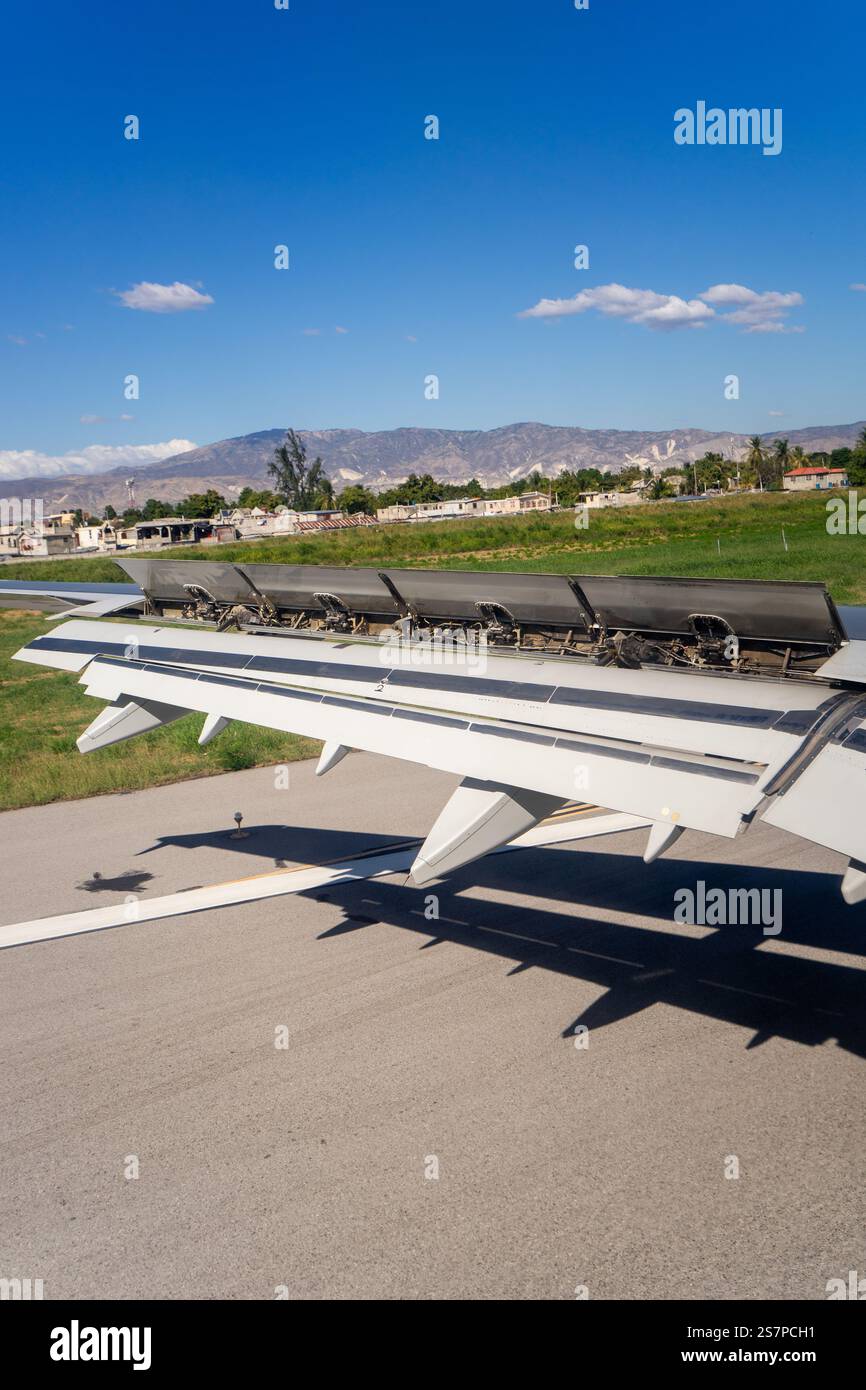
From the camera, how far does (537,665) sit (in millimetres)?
8445

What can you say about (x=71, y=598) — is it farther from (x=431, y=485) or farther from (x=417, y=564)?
(x=431, y=485)

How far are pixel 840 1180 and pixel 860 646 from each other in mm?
3745

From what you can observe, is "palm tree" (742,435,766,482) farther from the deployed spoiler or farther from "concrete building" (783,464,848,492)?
the deployed spoiler

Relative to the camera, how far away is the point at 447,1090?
782 centimetres

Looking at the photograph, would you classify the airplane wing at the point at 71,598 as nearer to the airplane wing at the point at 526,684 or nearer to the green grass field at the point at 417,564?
the airplane wing at the point at 526,684

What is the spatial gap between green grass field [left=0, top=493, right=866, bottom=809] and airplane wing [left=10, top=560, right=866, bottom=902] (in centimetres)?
807

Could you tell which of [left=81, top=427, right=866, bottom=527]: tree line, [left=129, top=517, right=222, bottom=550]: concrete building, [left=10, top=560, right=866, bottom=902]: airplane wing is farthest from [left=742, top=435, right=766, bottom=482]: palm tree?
[left=10, top=560, right=866, bottom=902]: airplane wing

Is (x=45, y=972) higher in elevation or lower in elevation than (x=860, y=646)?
lower

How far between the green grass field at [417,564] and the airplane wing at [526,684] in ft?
26.5

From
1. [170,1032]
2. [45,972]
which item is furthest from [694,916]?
[45,972]

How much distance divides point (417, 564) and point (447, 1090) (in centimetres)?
5644

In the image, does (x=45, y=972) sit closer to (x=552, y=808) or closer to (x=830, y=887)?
(x=552, y=808)

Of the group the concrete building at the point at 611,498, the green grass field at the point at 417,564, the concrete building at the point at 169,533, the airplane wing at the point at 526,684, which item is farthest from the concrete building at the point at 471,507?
the airplane wing at the point at 526,684

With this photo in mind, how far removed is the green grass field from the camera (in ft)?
62.7
